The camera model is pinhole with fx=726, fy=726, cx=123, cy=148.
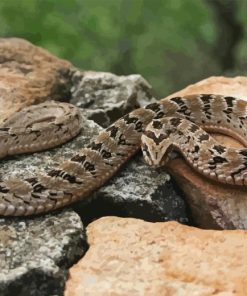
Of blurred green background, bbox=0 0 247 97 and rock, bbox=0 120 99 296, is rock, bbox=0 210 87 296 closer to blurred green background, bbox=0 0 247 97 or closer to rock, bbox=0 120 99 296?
rock, bbox=0 120 99 296

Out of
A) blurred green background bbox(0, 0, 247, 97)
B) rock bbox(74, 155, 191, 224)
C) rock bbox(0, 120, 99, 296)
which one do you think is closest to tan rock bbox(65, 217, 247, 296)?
rock bbox(0, 120, 99, 296)

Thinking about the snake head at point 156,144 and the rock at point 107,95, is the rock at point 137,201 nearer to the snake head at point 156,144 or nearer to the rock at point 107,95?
the snake head at point 156,144

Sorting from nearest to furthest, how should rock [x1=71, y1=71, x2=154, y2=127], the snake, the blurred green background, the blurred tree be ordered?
the snake → rock [x1=71, y1=71, x2=154, y2=127] → the blurred green background → the blurred tree

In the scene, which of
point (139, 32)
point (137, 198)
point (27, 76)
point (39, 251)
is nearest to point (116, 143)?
point (137, 198)

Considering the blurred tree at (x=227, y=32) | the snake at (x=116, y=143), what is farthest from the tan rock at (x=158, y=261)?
the blurred tree at (x=227, y=32)

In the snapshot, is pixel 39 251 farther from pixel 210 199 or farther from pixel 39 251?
pixel 210 199
